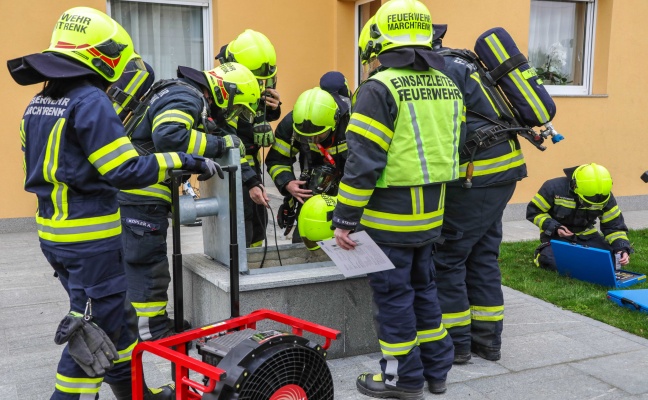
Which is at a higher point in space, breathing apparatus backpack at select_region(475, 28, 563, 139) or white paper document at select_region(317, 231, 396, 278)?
breathing apparatus backpack at select_region(475, 28, 563, 139)

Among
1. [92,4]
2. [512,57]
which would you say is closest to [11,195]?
[92,4]

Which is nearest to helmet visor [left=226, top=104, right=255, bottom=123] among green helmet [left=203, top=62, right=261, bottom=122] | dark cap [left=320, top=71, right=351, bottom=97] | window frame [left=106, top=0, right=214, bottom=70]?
green helmet [left=203, top=62, right=261, bottom=122]

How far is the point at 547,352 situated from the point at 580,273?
6.35ft

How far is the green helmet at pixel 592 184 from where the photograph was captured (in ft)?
19.8

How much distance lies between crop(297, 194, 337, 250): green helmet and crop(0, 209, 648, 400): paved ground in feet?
2.72

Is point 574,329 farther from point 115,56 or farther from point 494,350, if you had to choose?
point 115,56

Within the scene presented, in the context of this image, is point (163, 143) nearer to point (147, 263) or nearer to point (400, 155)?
point (147, 263)

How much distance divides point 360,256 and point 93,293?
53.1 inches

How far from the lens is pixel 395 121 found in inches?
134

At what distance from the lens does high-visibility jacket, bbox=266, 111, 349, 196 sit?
16.0 feet

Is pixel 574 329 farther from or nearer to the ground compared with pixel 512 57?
nearer to the ground

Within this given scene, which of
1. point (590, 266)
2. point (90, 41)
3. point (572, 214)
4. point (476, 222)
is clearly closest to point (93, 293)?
point (90, 41)

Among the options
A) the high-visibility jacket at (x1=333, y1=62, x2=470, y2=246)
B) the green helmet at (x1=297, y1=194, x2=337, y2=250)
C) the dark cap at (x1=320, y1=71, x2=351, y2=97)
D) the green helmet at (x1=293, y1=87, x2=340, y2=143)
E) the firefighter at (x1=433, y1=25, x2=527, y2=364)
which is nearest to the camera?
the high-visibility jacket at (x1=333, y1=62, x2=470, y2=246)

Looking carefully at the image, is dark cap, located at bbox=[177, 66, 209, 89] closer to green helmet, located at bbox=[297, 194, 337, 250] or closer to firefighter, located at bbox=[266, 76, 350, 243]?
firefighter, located at bbox=[266, 76, 350, 243]
